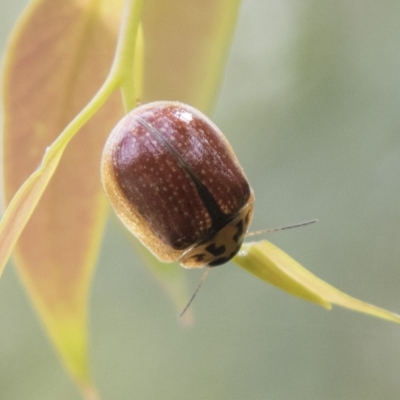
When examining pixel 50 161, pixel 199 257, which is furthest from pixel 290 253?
pixel 50 161

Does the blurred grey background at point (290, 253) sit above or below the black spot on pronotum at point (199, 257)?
below

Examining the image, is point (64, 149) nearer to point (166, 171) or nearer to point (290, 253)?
point (166, 171)

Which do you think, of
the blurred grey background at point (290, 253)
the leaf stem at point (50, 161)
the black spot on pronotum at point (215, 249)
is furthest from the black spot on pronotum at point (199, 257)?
the blurred grey background at point (290, 253)

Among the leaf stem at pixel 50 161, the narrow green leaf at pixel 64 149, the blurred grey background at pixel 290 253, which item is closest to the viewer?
the leaf stem at pixel 50 161

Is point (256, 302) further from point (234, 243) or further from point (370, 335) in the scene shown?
point (234, 243)

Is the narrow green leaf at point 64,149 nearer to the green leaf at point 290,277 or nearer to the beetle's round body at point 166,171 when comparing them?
the beetle's round body at point 166,171

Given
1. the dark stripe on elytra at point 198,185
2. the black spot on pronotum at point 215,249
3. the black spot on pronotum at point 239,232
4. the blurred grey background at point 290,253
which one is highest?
the dark stripe on elytra at point 198,185
